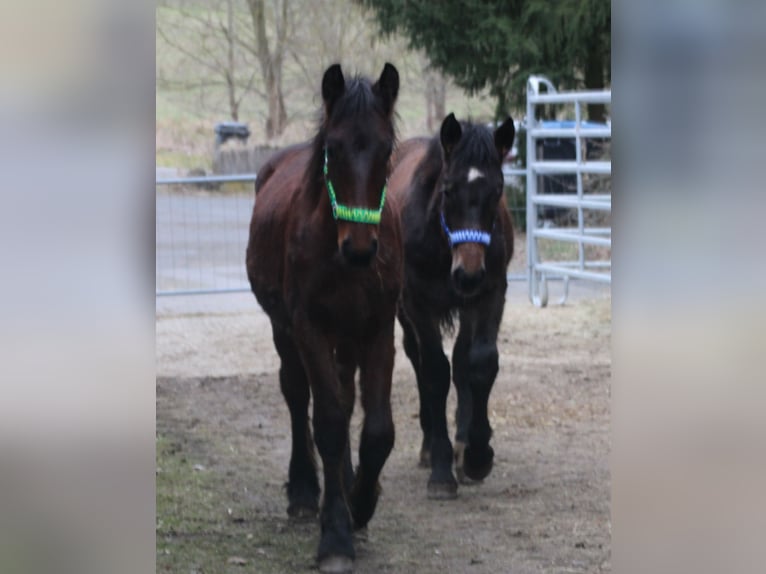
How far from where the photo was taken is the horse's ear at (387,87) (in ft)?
15.2

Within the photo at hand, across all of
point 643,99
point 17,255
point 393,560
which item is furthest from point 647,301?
point 393,560

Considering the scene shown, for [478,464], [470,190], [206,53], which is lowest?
[478,464]

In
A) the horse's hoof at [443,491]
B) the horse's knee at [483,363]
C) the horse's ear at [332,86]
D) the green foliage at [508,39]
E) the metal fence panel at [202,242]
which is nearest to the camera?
the horse's ear at [332,86]

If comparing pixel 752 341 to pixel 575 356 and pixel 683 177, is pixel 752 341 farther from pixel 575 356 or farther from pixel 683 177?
pixel 575 356

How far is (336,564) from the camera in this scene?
15.6 feet

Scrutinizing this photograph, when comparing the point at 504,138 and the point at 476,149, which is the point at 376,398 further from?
the point at 504,138

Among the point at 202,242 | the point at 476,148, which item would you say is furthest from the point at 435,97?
the point at 476,148

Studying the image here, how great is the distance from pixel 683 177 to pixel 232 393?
762cm

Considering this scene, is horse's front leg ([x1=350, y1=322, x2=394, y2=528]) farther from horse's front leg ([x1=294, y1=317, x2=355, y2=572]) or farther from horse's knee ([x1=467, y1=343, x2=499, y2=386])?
horse's knee ([x1=467, y1=343, x2=499, y2=386])

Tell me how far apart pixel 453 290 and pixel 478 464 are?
95cm

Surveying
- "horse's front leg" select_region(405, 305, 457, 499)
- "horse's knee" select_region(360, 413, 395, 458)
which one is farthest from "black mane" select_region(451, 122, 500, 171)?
"horse's knee" select_region(360, 413, 395, 458)

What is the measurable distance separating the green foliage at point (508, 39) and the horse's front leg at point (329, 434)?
1236 cm

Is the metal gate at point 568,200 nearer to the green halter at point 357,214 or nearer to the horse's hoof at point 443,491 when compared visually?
the horse's hoof at point 443,491

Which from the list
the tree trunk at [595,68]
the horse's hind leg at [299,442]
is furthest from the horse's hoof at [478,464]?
the tree trunk at [595,68]
